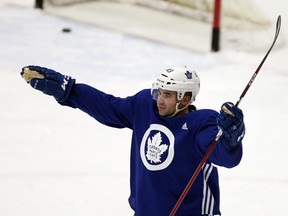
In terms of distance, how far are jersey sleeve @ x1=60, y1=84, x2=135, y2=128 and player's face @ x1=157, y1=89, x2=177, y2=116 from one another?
25 cm

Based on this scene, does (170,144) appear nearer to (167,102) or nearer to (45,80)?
(167,102)

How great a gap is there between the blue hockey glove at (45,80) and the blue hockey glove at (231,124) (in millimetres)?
765

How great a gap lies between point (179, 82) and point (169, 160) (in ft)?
0.91

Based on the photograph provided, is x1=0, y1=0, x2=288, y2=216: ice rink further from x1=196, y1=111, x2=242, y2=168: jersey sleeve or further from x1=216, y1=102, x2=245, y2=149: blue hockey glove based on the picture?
x1=216, y1=102, x2=245, y2=149: blue hockey glove

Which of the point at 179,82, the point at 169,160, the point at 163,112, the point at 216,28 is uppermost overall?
the point at 179,82

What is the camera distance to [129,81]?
20.3 feet

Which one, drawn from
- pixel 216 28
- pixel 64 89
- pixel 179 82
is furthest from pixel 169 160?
pixel 216 28

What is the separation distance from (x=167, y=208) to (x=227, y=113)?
0.54 m

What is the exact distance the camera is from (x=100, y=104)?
339 cm

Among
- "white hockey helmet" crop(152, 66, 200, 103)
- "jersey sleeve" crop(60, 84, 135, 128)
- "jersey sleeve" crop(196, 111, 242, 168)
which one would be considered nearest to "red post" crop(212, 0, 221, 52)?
"jersey sleeve" crop(60, 84, 135, 128)

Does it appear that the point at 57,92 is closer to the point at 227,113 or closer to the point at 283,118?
the point at 227,113

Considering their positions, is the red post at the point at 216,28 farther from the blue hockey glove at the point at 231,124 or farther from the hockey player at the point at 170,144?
the blue hockey glove at the point at 231,124

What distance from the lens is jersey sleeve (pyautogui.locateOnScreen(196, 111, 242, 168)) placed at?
2.87 meters

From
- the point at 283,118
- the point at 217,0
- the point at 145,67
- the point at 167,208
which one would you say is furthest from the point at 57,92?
the point at 217,0
